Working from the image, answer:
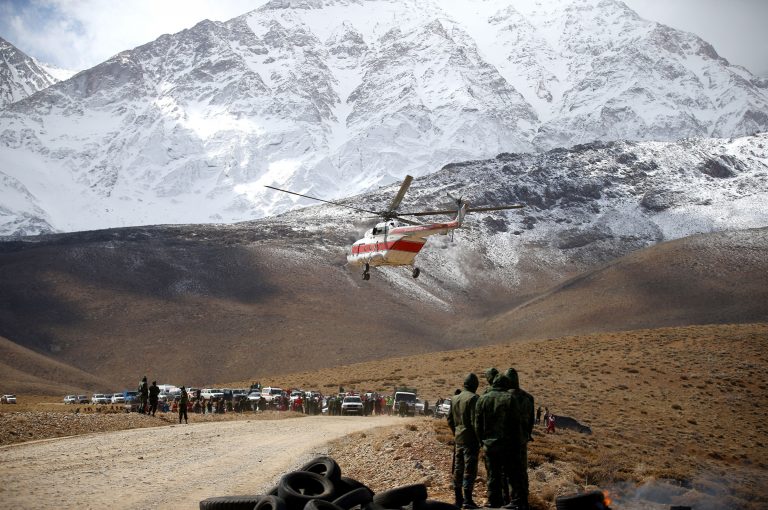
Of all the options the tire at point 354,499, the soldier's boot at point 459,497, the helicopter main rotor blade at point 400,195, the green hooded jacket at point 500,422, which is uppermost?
the helicopter main rotor blade at point 400,195

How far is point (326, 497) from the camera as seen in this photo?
1315cm

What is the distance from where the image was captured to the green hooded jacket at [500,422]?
13.6 m

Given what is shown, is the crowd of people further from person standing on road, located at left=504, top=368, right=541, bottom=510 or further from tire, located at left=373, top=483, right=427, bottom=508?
tire, located at left=373, top=483, right=427, bottom=508

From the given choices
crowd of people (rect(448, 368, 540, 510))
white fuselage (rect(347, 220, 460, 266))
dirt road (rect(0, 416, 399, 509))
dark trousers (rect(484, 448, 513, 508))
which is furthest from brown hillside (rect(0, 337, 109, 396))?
dark trousers (rect(484, 448, 513, 508))

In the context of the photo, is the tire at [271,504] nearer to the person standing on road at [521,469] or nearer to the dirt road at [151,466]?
the dirt road at [151,466]

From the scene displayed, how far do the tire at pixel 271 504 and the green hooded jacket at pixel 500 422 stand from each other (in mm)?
3386

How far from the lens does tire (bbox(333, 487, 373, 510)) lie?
12.9 m

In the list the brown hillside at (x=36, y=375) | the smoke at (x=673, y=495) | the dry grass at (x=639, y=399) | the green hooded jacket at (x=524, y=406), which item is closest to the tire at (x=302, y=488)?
the green hooded jacket at (x=524, y=406)

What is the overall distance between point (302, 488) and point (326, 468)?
0.70m

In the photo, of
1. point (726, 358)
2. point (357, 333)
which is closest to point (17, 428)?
point (726, 358)

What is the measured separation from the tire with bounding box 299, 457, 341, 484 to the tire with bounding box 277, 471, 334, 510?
0.66 ft

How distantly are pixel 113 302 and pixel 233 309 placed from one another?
733 inches

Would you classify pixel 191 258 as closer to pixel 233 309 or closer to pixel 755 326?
pixel 233 309

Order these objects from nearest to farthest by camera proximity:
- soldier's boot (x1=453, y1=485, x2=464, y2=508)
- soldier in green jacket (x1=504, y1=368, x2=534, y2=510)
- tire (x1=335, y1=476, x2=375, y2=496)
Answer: soldier in green jacket (x1=504, y1=368, x2=534, y2=510)
tire (x1=335, y1=476, x2=375, y2=496)
soldier's boot (x1=453, y1=485, x2=464, y2=508)
